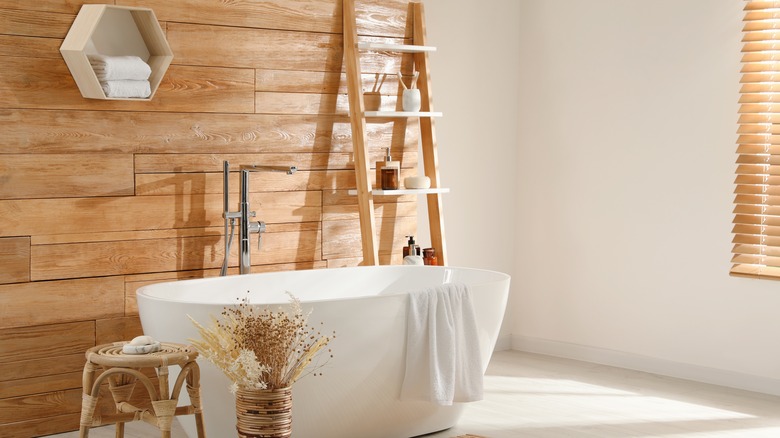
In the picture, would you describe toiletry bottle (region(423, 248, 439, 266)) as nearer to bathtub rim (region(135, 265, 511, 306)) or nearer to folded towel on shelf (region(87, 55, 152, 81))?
bathtub rim (region(135, 265, 511, 306))

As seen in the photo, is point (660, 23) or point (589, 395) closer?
point (589, 395)

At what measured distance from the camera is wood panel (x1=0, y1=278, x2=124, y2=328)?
373cm

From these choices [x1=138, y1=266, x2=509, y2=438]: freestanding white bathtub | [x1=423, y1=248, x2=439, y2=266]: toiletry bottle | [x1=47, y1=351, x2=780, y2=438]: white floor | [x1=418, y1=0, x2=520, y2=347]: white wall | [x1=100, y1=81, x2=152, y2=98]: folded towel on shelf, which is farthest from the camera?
[x1=418, y1=0, x2=520, y2=347]: white wall

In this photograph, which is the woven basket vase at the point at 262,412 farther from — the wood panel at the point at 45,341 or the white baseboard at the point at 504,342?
the white baseboard at the point at 504,342

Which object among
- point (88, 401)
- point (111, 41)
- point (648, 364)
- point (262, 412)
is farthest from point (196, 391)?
point (648, 364)

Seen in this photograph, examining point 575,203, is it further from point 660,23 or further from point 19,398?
point 19,398

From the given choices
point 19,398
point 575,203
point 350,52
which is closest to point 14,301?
point 19,398

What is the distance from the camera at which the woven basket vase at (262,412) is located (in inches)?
103

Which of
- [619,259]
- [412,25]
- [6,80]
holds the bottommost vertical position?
[619,259]

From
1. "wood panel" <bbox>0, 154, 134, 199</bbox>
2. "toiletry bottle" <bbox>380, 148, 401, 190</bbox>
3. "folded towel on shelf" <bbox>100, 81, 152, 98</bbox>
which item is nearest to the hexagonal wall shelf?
"folded towel on shelf" <bbox>100, 81, 152, 98</bbox>

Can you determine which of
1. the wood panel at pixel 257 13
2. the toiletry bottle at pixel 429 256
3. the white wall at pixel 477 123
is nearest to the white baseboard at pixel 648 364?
the white wall at pixel 477 123

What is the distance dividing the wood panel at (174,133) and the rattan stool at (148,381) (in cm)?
115

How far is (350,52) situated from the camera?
458cm

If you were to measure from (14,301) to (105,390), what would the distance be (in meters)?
0.55
